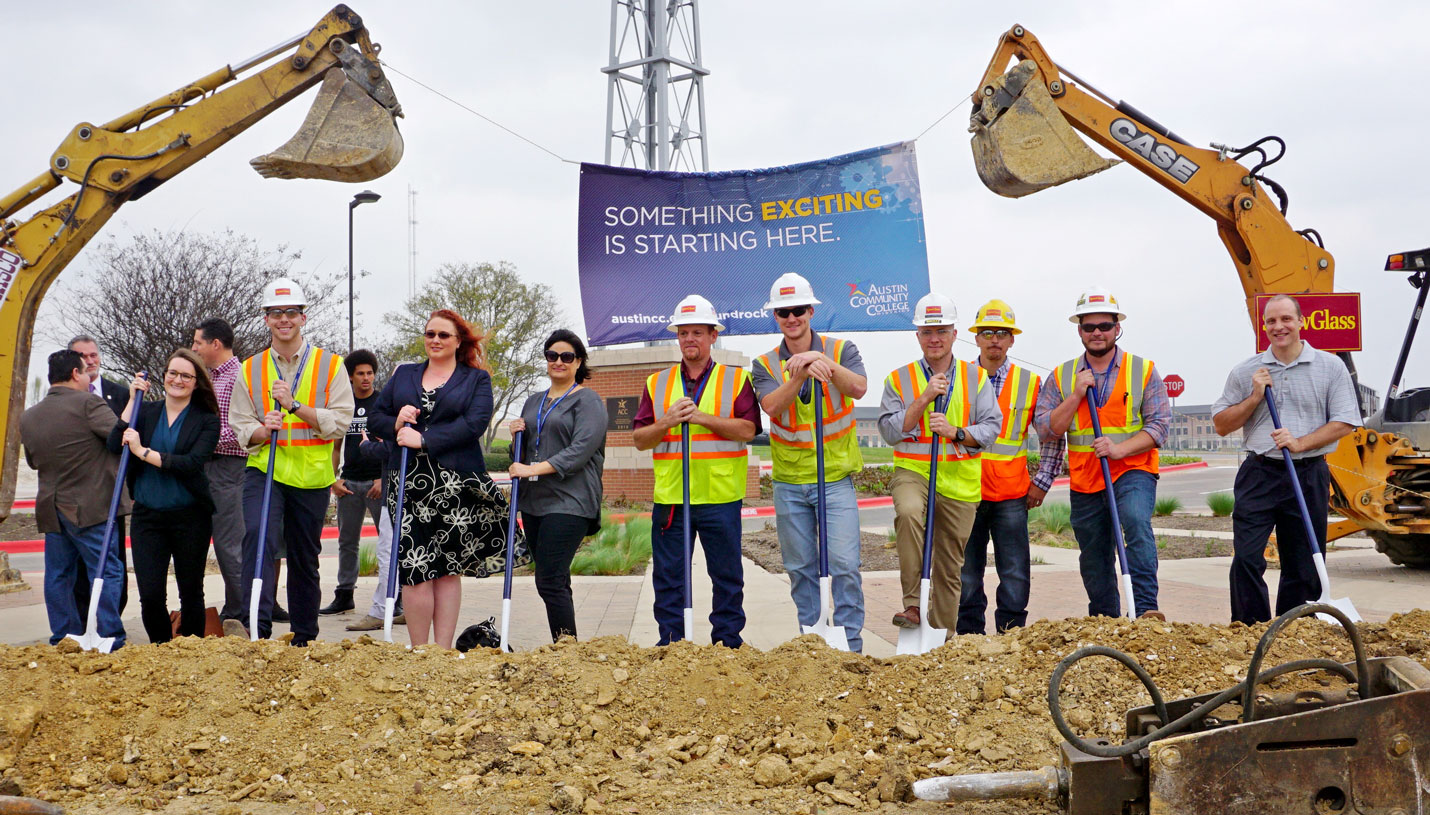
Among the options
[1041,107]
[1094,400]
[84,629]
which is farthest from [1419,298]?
[84,629]

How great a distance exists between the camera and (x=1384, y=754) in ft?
9.73

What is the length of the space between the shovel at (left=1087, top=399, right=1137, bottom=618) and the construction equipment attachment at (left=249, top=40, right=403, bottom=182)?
196 inches

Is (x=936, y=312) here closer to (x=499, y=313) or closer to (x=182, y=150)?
(x=182, y=150)

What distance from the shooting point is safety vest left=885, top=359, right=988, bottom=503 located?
6.32 m

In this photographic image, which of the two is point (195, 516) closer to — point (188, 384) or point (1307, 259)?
point (188, 384)

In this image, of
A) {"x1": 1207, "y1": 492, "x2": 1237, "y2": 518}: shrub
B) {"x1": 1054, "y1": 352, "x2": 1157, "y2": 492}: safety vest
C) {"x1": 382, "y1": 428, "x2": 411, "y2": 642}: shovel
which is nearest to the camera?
{"x1": 382, "y1": 428, "x2": 411, "y2": 642}: shovel

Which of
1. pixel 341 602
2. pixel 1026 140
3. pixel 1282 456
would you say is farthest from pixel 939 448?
pixel 341 602

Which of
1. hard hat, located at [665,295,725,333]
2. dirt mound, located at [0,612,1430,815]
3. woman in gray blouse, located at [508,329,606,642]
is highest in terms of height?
hard hat, located at [665,295,725,333]

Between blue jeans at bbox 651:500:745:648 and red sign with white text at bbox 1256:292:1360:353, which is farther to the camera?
red sign with white text at bbox 1256:292:1360:353

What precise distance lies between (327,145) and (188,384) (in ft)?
6.58

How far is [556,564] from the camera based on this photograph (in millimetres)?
5949

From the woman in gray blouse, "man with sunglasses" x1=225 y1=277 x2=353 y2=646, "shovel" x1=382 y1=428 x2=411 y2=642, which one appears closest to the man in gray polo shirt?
the woman in gray blouse

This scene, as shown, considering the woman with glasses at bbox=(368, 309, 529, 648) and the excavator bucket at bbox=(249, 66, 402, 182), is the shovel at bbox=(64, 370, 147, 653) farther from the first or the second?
the excavator bucket at bbox=(249, 66, 402, 182)

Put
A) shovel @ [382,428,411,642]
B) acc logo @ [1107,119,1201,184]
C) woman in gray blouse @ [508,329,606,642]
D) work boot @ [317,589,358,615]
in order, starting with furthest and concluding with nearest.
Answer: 1. work boot @ [317,589,358,615]
2. acc logo @ [1107,119,1201,184]
3. woman in gray blouse @ [508,329,606,642]
4. shovel @ [382,428,411,642]
